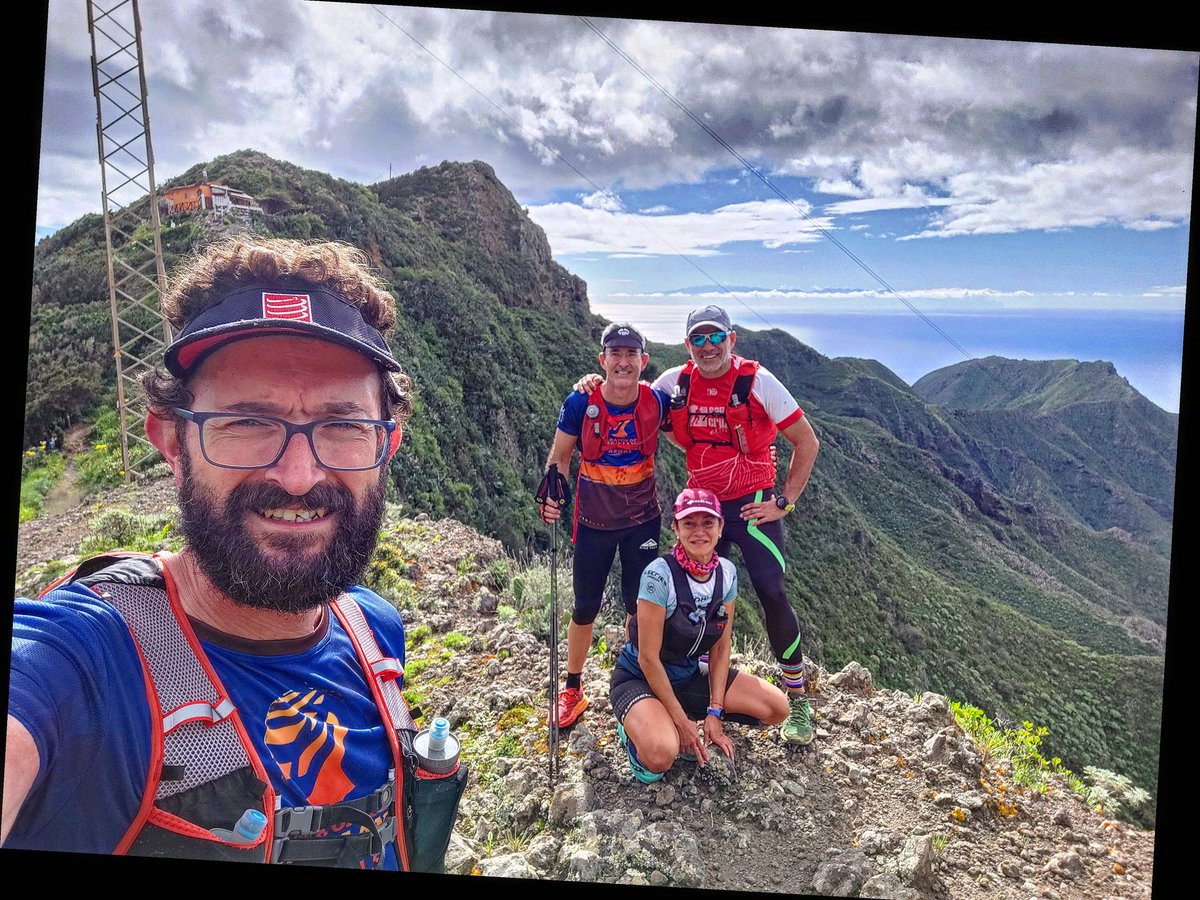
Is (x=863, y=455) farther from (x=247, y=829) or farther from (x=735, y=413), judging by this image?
(x=247, y=829)

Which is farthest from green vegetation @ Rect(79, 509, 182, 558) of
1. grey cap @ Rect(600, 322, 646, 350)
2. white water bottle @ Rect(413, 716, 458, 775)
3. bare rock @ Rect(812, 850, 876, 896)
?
bare rock @ Rect(812, 850, 876, 896)

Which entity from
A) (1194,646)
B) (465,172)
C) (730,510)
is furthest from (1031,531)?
(465,172)

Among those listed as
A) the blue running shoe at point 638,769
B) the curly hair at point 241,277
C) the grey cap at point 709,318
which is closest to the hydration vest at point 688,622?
the blue running shoe at point 638,769

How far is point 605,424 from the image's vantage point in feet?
9.91

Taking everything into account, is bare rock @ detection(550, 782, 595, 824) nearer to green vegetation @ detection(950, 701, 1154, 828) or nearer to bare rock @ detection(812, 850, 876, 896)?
bare rock @ detection(812, 850, 876, 896)

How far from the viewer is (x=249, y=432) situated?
8.14 ft

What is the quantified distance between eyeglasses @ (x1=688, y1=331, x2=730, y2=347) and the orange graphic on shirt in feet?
7.45

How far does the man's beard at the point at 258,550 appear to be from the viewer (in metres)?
2.49

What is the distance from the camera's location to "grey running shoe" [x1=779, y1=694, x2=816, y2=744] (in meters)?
3.19

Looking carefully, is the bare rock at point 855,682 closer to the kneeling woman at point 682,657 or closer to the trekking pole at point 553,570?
the kneeling woman at point 682,657

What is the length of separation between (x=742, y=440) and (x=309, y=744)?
7.57 ft

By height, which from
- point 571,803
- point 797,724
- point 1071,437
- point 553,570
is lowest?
point 571,803

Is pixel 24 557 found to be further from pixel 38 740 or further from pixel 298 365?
pixel 298 365

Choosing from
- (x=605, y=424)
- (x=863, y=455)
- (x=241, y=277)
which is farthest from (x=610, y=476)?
(x=863, y=455)
